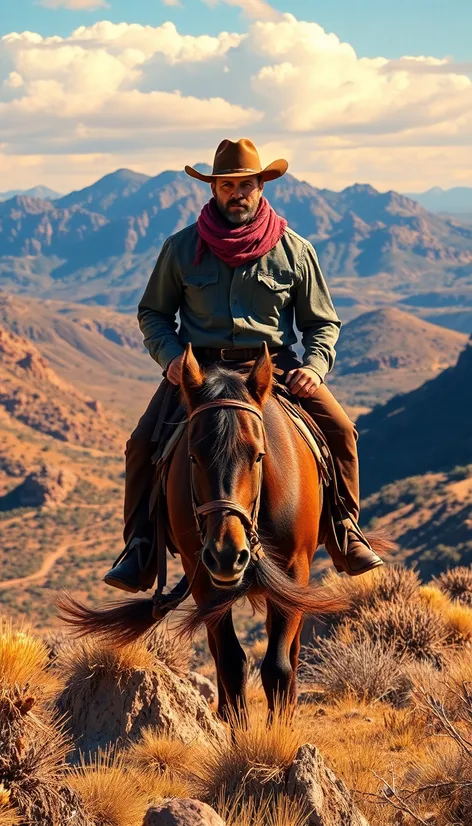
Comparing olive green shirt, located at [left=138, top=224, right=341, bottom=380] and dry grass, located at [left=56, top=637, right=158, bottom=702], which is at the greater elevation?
olive green shirt, located at [left=138, top=224, right=341, bottom=380]

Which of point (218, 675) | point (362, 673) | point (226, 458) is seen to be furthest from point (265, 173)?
point (362, 673)

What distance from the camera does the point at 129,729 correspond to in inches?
264

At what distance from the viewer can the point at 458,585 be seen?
40.7 ft

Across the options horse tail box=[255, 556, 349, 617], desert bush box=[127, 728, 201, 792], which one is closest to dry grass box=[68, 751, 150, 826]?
desert bush box=[127, 728, 201, 792]

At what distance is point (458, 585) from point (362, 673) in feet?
13.9

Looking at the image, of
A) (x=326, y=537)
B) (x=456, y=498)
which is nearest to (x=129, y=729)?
(x=326, y=537)

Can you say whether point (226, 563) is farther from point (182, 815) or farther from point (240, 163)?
point (240, 163)

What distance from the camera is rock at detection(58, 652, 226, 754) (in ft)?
22.0

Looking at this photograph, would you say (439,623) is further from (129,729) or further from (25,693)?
(25,693)

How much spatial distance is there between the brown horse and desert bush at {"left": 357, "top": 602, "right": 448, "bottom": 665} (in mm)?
3460

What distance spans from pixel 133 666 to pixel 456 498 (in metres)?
58.8

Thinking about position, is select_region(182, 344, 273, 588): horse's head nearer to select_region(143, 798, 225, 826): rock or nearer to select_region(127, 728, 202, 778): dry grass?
select_region(143, 798, 225, 826): rock

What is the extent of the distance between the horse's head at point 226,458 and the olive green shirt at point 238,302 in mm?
971

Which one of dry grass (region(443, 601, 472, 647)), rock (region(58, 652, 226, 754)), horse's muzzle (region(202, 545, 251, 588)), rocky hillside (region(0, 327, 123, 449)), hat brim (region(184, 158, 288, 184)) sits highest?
hat brim (region(184, 158, 288, 184))
